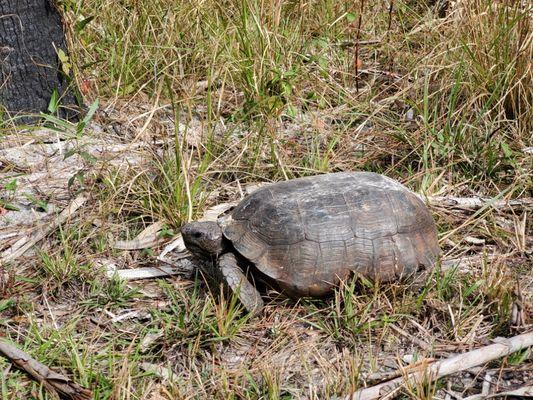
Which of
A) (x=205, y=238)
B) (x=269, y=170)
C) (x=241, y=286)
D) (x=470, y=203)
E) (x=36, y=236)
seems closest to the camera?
(x=241, y=286)

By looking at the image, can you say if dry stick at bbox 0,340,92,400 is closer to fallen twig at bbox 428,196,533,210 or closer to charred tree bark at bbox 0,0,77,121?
charred tree bark at bbox 0,0,77,121

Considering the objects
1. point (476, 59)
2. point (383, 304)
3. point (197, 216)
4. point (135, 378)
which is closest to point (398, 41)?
point (476, 59)

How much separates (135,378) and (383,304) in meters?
1.16

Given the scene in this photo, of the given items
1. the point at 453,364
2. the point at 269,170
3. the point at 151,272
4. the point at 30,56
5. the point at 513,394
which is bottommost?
the point at 513,394

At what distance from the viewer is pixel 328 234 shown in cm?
342

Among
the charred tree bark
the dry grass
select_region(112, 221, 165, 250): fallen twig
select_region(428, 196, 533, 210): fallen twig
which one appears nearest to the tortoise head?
the dry grass

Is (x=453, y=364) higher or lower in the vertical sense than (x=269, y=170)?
lower

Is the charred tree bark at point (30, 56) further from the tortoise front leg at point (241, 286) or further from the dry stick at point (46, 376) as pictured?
the dry stick at point (46, 376)

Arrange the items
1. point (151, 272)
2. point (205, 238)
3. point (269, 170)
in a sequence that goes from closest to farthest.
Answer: point (205, 238), point (151, 272), point (269, 170)

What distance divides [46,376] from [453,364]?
159 centimetres

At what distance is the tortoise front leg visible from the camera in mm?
3348

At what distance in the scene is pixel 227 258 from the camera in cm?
351

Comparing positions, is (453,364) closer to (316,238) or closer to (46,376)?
(316,238)

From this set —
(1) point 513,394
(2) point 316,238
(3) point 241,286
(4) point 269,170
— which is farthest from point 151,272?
(1) point 513,394
